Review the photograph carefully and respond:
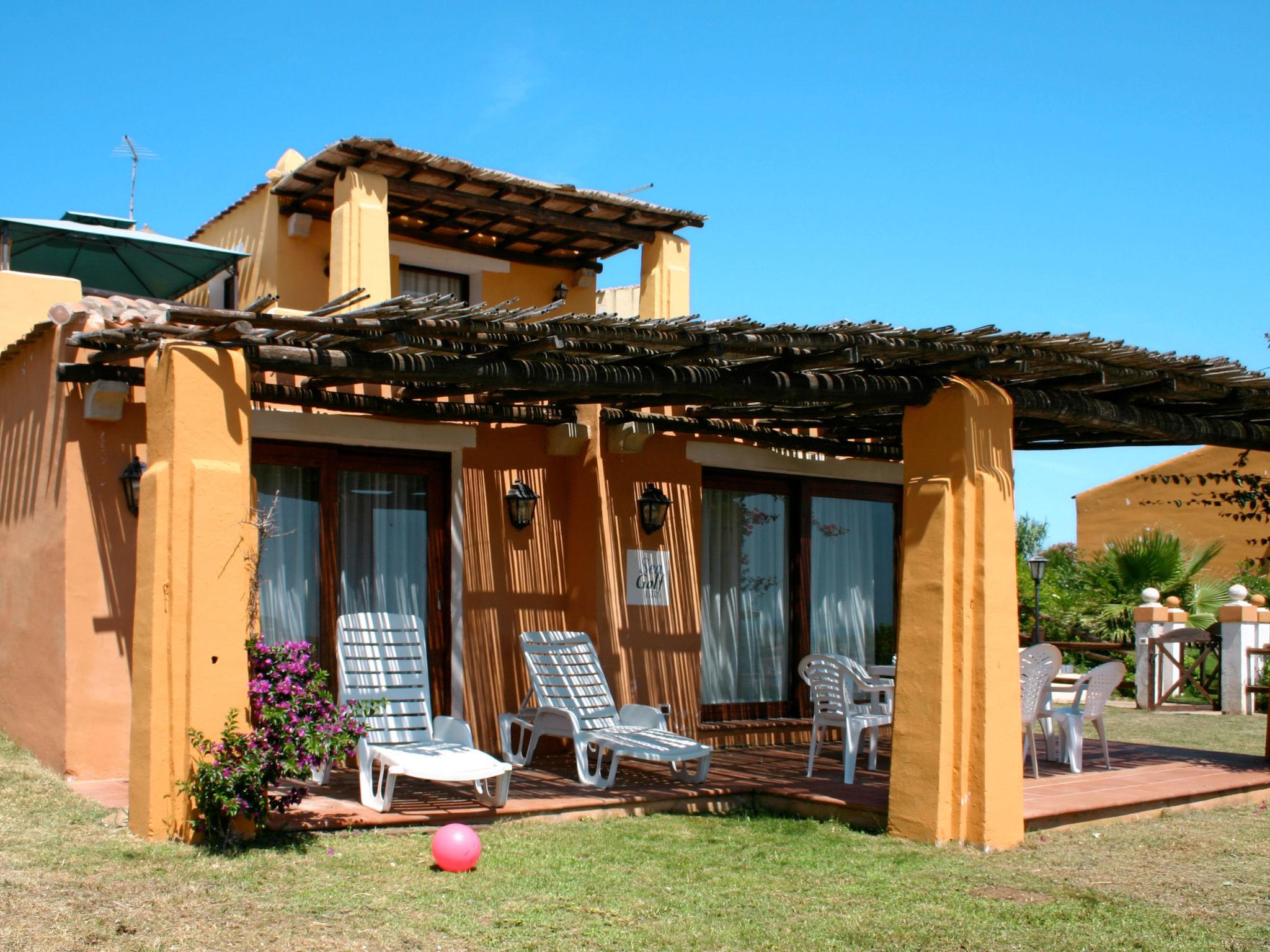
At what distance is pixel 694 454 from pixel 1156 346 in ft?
13.4

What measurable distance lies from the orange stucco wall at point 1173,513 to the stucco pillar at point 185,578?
2026 cm

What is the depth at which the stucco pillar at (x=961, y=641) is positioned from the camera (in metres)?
6.70

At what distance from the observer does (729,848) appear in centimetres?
664

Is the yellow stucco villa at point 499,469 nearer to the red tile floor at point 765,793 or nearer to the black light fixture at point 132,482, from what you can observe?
the black light fixture at point 132,482

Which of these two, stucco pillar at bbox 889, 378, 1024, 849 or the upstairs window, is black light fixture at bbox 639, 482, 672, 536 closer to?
stucco pillar at bbox 889, 378, 1024, 849

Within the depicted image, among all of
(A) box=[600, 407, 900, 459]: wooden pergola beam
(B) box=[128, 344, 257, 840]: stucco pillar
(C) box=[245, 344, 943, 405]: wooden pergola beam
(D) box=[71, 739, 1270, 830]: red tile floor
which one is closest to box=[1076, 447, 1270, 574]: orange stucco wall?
(A) box=[600, 407, 900, 459]: wooden pergola beam

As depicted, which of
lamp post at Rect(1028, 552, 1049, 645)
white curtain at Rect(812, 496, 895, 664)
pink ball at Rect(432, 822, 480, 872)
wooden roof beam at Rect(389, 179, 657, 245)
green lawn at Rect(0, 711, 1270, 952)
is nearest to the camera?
green lawn at Rect(0, 711, 1270, 952)

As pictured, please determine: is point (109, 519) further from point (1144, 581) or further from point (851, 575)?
point (1144, 581)

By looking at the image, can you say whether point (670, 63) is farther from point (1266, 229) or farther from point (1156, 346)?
point (1266, 229)

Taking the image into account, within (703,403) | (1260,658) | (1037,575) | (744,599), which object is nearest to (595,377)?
(703,403)

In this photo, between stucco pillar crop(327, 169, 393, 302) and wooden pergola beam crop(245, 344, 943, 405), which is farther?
stucco pillar crop(327, 169, 393, 302)

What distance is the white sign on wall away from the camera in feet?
32.4

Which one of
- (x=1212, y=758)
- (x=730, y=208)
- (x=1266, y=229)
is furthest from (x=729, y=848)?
(x=1266, y=229)

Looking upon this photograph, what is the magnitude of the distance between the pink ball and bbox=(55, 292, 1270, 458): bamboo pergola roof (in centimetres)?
243
